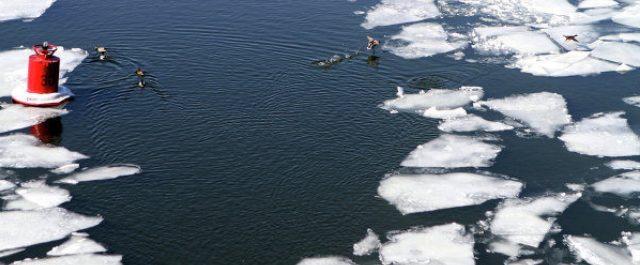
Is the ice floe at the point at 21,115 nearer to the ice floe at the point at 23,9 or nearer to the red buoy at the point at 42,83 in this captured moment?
the red buoy at the point at 42,83

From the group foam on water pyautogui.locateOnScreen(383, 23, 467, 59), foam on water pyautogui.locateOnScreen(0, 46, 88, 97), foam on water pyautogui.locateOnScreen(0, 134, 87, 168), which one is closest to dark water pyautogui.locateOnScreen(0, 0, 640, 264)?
foam on water pyautogui.locateOnScreen(0, 134, 87, 168)

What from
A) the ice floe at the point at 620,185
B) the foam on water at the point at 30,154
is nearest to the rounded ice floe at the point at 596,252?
the ice floe at the point at 620,185

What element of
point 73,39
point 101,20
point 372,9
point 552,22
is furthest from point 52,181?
point 552,22

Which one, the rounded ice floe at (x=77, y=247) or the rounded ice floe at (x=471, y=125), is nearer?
the rounded ice floe at (x=77, y=247)

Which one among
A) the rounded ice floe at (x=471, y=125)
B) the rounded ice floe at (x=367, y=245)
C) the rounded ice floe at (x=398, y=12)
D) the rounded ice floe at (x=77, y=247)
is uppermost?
the rounded ice floe at (x=398, y=12)

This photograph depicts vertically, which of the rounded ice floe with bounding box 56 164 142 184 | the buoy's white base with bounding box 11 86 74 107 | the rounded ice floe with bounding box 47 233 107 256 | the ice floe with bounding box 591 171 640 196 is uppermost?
the buoy's white base with bounding box 11 86 74 107

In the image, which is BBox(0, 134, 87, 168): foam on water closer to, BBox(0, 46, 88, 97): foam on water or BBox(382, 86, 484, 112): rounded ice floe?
BBox(0, 46, 88, 97): foam on water

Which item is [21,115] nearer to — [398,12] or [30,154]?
[30,154]

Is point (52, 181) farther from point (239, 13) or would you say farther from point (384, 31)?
point (384, 31)
